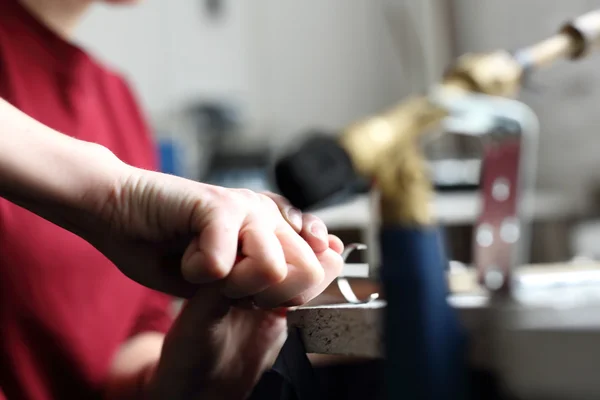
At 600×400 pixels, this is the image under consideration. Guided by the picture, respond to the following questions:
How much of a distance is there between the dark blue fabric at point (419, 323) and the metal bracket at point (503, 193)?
160 millimetres

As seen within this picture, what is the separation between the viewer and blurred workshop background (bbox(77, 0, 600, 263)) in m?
1.14

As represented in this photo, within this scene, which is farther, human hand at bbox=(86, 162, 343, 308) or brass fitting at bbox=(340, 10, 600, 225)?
brass fitting at bbox=(340, 10, 600, 225)

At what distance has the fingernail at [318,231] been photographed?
21 cm

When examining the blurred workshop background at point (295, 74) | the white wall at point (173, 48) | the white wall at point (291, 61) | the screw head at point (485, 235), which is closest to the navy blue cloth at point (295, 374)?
the screw head at point (485, 235)

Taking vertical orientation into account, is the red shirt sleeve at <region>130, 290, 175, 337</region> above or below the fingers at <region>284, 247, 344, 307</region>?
below

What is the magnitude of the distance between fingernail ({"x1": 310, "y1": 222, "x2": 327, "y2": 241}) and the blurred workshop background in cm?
81

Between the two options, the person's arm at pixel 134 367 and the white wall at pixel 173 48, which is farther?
the white wall at pixel 173 48

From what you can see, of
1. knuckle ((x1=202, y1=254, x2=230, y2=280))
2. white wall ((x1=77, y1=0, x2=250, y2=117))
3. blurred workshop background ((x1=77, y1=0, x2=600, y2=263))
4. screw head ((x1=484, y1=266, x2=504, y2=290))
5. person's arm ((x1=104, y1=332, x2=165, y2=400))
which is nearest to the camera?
knuckle ((x1=202, y1=254, x2=230, y2=280))

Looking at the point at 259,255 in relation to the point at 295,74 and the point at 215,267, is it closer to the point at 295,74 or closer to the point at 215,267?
the point at 215,267

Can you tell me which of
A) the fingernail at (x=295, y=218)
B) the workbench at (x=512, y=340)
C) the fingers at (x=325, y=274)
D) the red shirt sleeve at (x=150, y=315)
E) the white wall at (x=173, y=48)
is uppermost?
the white wall at (x=173, y=48)

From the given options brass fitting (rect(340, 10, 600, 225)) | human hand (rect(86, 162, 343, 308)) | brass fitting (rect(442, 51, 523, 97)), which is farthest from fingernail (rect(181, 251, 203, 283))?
brass fitting (rect(442, 51, 523, 97))

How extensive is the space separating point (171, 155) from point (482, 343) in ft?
3.51

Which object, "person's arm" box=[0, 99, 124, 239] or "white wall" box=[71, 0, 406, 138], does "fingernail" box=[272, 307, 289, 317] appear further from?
"white wall" box=[71, 0, 406, 138]

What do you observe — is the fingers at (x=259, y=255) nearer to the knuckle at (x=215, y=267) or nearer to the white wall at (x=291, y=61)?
the knuckle at (x=215, y=267)
